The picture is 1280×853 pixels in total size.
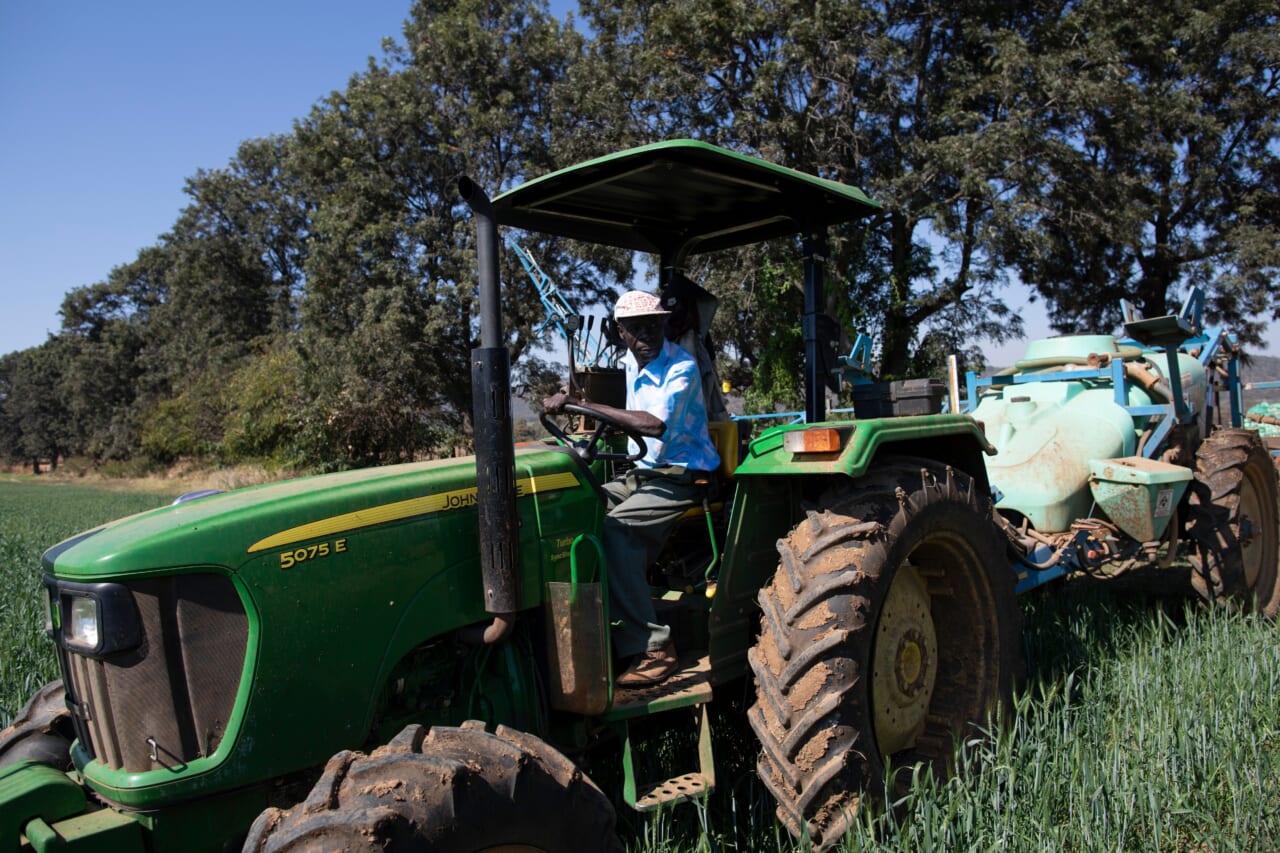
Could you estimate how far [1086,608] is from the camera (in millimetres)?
5453

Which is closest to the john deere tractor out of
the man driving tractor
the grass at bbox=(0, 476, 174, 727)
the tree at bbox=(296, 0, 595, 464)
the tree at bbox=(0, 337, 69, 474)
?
the man driving tractor

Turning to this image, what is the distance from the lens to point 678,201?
160 inches

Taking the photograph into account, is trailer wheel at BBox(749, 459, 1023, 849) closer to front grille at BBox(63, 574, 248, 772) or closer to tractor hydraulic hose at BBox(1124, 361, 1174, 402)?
front grille at BBox(63, 574, 248, 772)

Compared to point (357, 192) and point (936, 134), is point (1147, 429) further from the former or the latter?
point (357, 192)

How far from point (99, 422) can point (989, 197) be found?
49677 mm

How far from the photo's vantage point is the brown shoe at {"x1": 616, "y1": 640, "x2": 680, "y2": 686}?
10.4ft

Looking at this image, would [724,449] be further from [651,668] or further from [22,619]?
[22,619]

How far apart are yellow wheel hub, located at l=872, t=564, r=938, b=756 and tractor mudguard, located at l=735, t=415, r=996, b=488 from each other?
531 mm

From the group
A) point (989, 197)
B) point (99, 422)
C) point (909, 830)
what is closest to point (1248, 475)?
point (909, 830)

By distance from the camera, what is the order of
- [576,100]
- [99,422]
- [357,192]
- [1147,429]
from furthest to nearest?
[99,422]
[357,192]
[576,100]
[1147,429]

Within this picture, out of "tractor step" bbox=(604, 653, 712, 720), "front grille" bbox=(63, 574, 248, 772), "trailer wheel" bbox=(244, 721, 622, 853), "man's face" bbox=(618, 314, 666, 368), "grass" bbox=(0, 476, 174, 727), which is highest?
"man's face" bbox=(618, 314, 666, 368)

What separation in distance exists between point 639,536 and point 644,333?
0.79 meters

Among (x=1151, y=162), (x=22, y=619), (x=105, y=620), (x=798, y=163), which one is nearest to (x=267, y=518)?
(x=105, y=620)

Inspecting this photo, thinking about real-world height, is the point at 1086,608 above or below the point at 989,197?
below
